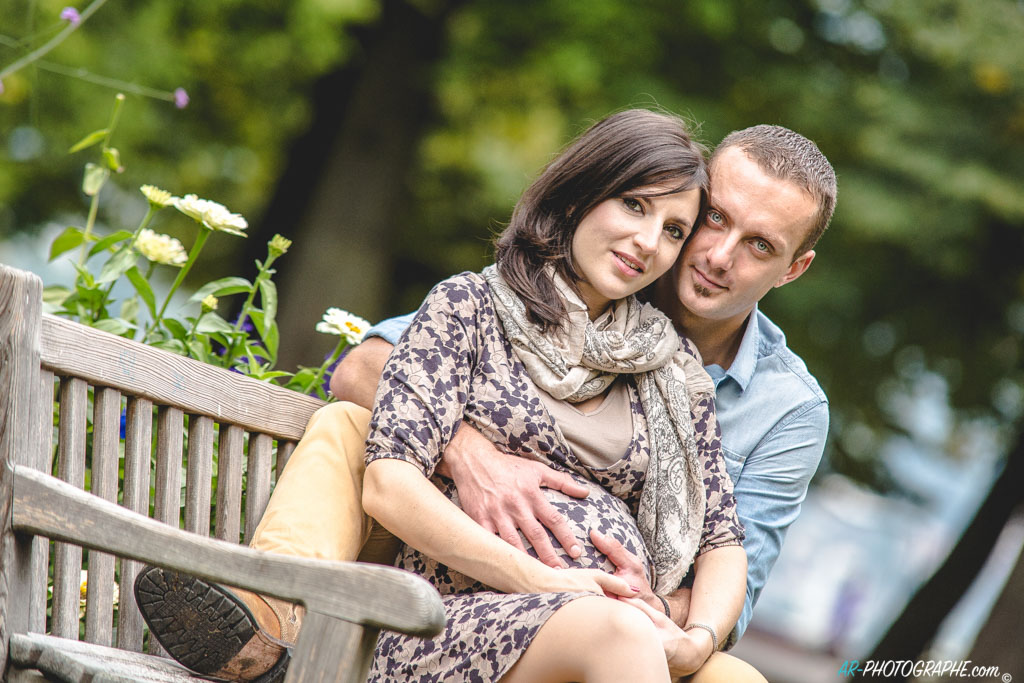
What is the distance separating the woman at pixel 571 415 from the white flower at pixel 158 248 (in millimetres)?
868

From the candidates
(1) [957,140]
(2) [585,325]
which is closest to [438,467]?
(2) [585,325]

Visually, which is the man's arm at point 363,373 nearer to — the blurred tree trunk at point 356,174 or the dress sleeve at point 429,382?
the dress sleeve at point 429,382

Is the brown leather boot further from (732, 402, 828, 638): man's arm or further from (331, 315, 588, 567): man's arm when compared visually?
(732, 402, 828, 638): man's arm

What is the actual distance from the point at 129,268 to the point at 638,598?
5.03ft

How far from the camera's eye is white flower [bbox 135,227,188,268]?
2.97 meters

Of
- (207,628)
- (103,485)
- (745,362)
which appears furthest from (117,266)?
(745,362)

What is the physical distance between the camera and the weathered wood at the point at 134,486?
2.47 meters

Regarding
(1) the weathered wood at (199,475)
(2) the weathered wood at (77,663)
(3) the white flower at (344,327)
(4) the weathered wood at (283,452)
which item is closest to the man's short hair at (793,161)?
(3) the white flower at (344,327)

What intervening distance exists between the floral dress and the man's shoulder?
0.48 meters

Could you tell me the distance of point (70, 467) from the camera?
238cm

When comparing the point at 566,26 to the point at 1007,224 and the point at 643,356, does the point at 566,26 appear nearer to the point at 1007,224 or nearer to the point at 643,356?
the point at 1007,224

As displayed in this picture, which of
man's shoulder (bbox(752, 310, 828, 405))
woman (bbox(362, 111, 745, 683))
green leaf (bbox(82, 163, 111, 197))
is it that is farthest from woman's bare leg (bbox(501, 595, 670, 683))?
green leaf (bbox(82, 163, 111, 197))

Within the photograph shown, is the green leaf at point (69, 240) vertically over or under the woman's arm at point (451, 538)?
over

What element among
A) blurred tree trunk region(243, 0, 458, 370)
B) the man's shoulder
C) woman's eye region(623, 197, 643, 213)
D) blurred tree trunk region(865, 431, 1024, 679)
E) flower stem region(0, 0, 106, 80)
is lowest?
blurred tree trunk region(865, 431, 1024, 679)
